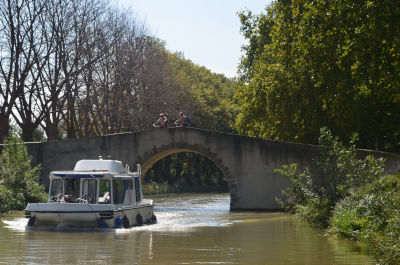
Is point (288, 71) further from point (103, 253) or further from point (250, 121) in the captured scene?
point (103, 253)

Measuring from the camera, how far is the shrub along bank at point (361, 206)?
1455 centimetres

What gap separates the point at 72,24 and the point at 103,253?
24.9 meters

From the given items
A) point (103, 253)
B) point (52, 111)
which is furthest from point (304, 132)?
point (103, 253)

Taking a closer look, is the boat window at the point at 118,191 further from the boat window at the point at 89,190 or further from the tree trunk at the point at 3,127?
the tree trunk at the point at 3,127

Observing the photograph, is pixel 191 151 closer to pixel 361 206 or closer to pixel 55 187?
pixel 55 187

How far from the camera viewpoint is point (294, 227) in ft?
78.6

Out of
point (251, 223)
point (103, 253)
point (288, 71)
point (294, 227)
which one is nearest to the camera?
point (103, 253)

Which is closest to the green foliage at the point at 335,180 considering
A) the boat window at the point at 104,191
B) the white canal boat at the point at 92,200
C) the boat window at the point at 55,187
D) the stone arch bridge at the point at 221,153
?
the white canal boat at the point at 92,200

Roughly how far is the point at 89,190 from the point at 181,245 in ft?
19.2

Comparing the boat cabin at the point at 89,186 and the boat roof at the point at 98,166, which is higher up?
the boat roof at the point at 98,166

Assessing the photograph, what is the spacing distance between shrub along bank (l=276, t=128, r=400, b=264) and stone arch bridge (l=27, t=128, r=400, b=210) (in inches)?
187

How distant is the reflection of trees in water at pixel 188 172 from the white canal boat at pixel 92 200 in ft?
114

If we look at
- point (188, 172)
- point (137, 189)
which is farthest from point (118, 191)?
point (188, 172)

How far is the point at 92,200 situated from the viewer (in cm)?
2300
